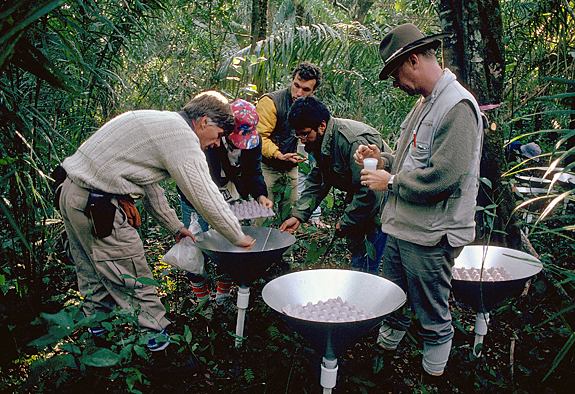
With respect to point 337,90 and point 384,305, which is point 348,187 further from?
point 337,90

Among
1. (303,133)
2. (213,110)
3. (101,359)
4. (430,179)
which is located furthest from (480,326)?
(101,359)

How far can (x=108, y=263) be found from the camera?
252cm

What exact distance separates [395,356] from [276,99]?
2.27 metres

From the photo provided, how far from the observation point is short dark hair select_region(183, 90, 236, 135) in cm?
265

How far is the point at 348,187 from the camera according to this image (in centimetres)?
336

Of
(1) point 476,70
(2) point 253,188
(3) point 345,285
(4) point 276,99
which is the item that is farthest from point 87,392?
(1) point 476,70

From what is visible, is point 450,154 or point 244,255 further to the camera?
point 244,255

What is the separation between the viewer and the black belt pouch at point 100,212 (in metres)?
2.37

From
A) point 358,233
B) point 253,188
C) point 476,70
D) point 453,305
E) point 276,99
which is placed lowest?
point 453,305

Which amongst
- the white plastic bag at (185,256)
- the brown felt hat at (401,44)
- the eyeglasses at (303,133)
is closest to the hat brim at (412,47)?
the brown felt hat at (401,44)

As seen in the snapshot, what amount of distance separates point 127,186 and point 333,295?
1.24m

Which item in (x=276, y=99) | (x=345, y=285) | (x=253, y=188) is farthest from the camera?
(x=276, y=99)

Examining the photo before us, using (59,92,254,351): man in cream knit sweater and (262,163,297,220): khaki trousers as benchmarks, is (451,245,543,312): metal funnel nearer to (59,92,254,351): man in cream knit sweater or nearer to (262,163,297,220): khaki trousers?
(59,92,254,351): man in cream knit sweater

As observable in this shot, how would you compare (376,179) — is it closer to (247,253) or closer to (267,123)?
(247,253)
